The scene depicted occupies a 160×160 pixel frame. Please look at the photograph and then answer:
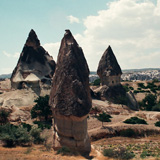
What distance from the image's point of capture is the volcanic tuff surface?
4831 centimetres

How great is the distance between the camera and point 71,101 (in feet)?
50.9

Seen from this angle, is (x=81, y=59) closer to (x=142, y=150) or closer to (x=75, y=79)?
(x=75, y=79)

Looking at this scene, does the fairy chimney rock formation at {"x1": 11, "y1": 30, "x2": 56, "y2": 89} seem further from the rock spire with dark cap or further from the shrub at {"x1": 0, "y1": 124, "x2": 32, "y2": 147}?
the rock spire with dark cap

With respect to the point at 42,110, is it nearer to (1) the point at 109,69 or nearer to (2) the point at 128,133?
(2) the point at 128,133

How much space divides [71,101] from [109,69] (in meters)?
34.0

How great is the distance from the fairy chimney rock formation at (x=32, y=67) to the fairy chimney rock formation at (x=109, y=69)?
12.5m

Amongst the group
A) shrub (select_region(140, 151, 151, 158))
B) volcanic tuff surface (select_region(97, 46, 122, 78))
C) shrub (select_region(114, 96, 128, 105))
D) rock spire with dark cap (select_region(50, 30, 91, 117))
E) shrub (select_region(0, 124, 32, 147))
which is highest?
volcanic tuff surface (select_region(97, 46, 122, 78))

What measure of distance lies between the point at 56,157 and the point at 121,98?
3206cm

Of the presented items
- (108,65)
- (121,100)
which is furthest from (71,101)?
(108,65)

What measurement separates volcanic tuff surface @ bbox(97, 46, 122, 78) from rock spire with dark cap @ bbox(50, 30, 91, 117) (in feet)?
102

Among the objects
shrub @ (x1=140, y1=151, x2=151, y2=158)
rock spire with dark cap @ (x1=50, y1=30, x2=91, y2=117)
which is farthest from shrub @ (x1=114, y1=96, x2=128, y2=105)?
rock spire with dark cap @ (x1=50, y1=30, x2=91, y2=117)

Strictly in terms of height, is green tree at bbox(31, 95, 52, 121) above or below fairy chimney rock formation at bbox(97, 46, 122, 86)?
below

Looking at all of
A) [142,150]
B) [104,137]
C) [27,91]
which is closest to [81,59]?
[142,150]

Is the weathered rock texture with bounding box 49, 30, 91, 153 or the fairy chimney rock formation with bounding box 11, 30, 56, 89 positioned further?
the fairy chimney rock formation with bounding box 11, 30, 56, 89
